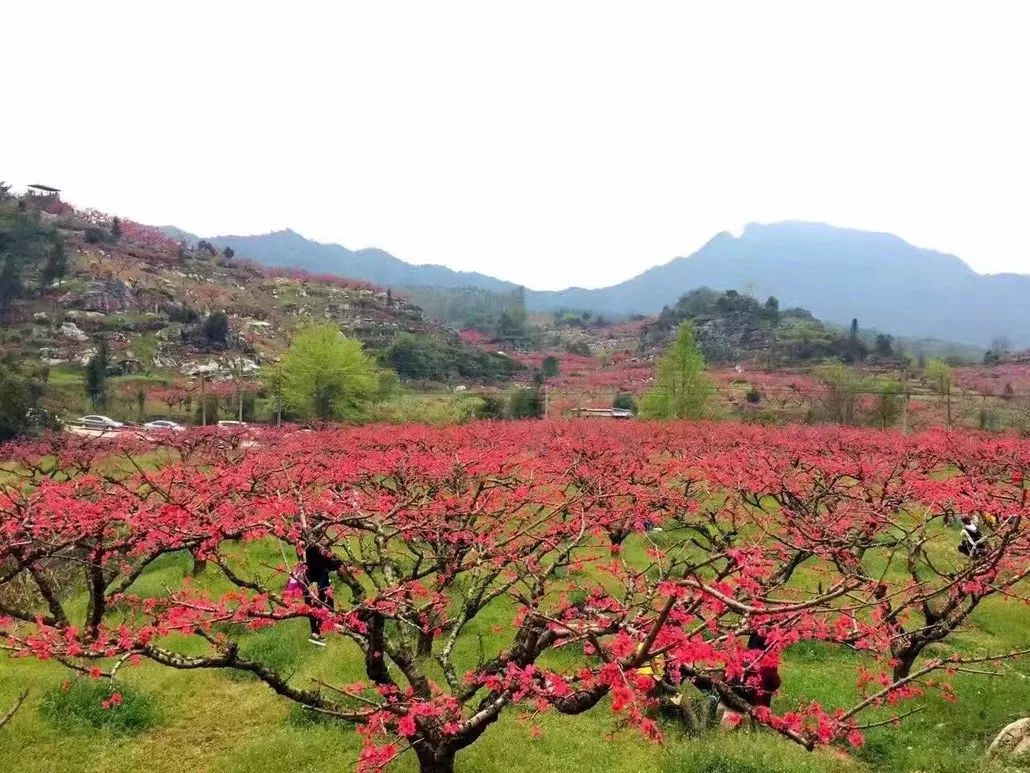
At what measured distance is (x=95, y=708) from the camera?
7773mm

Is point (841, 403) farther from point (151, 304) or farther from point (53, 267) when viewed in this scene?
point (53, 267)

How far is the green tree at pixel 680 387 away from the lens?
36.4 m

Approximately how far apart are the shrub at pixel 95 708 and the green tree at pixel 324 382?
29279 mm

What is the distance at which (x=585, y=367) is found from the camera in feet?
261

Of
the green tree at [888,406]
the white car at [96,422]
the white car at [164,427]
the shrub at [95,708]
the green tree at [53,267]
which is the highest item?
the green tree at [53,267]

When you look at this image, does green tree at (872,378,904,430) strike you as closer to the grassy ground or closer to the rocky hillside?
the grassy ground

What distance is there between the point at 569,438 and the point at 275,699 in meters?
14.7

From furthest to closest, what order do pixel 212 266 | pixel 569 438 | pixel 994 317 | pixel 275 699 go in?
pixel 994 317
pixel 212 266
pixel 569 438
pixel 275 699

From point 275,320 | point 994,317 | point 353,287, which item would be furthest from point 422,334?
point 994,317

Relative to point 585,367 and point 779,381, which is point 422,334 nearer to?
point 585,367

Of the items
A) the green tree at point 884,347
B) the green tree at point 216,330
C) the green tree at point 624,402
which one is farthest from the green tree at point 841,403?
the green tree at point 216,330

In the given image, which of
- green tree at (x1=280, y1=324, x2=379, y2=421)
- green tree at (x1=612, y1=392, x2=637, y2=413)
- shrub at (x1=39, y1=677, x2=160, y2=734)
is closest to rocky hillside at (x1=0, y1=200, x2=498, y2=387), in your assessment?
green tree at (x1=280, y1=324, x2=379, y2=421)

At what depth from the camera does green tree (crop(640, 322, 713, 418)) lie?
36375 mm

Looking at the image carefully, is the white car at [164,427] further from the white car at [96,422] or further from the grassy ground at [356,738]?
the grassy ground at [356,738]
